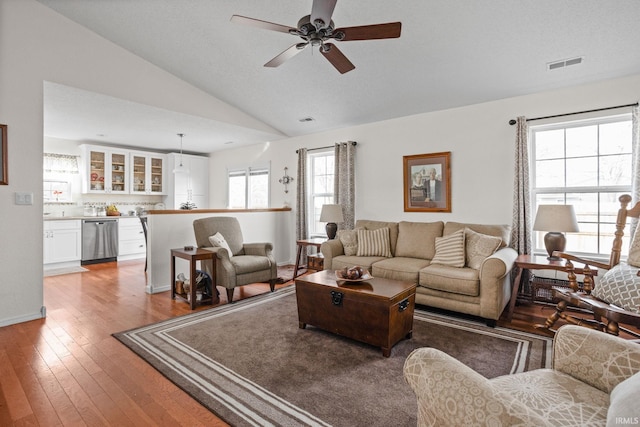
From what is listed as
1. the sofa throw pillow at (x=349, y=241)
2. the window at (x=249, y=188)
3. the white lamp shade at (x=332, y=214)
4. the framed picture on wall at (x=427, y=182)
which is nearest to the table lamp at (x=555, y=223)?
the framed picture on wall at (x=427, y=182)

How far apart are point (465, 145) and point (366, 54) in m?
1.80

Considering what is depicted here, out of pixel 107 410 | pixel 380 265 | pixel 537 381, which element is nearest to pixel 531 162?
pixel 380 265

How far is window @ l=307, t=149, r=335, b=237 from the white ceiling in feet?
2.62

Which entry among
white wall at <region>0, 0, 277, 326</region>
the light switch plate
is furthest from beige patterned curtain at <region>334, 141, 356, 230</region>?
the light switch plate

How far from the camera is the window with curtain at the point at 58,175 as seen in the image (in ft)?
20.7

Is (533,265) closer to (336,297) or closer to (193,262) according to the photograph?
(336,297)

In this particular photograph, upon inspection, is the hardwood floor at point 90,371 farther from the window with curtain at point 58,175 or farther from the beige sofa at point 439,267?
the window with curtain at point 58,175

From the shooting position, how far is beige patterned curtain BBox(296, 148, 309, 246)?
19.4ft

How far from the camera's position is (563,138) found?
3.81 meters

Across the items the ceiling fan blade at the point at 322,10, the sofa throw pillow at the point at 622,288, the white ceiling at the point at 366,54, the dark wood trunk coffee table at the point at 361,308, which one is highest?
the white ceiling at the point at 366,54

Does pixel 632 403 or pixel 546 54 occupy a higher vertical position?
pixel 546 54

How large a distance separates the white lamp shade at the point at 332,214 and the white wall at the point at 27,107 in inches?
130

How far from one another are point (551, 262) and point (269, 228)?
423 centimetres

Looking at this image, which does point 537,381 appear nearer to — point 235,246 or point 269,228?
point 235,246
